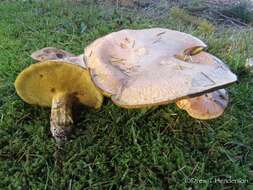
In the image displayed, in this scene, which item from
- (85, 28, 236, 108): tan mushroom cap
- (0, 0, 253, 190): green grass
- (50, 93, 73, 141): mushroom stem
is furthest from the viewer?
(50, 93, 73, 141): mushroom stem

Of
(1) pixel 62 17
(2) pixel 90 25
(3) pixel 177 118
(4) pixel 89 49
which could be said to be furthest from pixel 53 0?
(3) pixel 177 118

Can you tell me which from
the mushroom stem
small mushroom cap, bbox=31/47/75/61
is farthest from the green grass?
small mushroom cap, bbox=31/47/75/61

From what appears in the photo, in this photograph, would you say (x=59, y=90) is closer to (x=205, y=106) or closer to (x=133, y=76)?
(x=133, y=76)

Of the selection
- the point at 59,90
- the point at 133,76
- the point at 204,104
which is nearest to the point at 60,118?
the point at 59,90

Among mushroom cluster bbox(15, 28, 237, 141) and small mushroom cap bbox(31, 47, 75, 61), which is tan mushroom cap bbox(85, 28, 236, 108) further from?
small mushroom cap bbox(31, 47, 75, 61)

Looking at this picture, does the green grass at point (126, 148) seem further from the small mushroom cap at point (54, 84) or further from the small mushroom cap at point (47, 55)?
the small mushroom cap at point (47, 55)

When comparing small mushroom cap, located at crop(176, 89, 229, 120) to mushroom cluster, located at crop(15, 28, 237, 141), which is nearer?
mushroom cluster, located at crop(15, 28, 237, 141)

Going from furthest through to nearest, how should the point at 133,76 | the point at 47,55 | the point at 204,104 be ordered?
1. the point at 47,55
2. the point at 204,104
3. the point at 133,76

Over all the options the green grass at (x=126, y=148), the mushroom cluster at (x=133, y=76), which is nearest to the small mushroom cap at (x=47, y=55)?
the mushroom cluster at (x=133, y=76)
